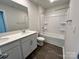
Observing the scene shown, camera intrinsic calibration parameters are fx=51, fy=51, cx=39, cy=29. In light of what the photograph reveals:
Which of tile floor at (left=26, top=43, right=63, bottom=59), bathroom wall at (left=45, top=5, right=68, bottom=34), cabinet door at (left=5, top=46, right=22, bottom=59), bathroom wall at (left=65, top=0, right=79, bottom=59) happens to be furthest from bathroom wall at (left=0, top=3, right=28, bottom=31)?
bathroom wall at (left=45, top=5, right=68, bottom=34)

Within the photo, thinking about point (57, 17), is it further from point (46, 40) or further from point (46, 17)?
point (46, 40)

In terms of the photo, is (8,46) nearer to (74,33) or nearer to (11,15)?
(11,15)

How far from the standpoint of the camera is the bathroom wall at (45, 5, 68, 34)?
2961mm

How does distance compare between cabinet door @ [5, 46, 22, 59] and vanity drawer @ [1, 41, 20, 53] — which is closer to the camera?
vanity drawer @ [1, 41, 20, 53]

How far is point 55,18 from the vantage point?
3.30 meters

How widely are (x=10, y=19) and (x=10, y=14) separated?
16 cm

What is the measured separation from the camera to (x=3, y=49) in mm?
913

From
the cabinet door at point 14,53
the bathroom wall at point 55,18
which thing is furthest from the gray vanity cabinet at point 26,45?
the bathroom wall at point 55,18

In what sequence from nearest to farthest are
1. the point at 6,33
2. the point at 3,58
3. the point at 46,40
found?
the point at 3,58
the point at 6,33
the point at 46,40

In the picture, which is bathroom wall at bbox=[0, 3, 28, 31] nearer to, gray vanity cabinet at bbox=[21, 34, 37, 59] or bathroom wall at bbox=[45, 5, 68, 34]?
gray vanity cabinet at bbox=[21, 34, 37, 59]

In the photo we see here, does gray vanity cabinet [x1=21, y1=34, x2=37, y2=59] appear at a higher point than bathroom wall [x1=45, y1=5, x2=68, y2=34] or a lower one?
lower

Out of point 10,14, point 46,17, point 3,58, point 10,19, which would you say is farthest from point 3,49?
point 46,17

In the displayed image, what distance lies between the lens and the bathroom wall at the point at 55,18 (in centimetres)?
296

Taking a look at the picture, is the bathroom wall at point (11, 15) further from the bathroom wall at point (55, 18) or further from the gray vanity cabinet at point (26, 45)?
the bathroom wall at point (55, 18)
